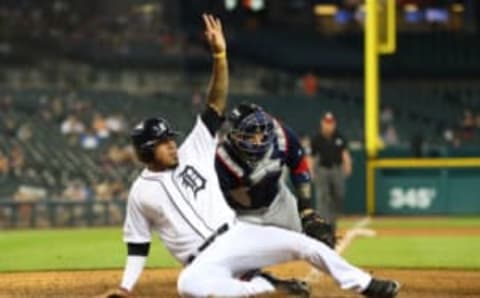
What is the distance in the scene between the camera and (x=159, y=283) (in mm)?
8586

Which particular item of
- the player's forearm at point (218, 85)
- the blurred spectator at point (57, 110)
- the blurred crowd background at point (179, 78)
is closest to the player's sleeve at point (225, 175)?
the player's forearm at point (218, 85)

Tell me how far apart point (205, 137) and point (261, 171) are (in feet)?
1.77

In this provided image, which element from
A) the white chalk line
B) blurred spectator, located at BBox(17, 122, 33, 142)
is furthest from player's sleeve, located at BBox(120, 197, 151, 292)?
blurred spectator, located at BBox(17, 122, 33, 142)

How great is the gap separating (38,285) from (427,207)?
11968 mm

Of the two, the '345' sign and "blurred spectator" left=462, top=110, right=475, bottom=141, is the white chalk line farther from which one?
"blurred spectator" left=462, top=110, right=475, bottom=141

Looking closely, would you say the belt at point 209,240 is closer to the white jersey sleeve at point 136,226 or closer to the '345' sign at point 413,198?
the white jersey sleeve at point 136,226

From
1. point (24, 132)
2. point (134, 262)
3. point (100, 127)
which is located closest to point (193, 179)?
point (134, 262)

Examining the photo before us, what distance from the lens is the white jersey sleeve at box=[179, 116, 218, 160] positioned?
6473 mm

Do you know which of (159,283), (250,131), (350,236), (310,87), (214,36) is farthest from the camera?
(310,87)

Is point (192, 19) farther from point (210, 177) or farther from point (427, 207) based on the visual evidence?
point (210, 177)

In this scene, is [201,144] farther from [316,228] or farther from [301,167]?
[316,228]

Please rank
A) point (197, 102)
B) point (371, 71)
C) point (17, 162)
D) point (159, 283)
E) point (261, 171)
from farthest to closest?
point (197, 102) < point (371, 71) < point (17, 162) < point (159, 283) < point (261, 171)

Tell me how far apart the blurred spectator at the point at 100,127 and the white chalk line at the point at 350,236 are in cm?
535

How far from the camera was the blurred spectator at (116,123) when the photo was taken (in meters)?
20.4
